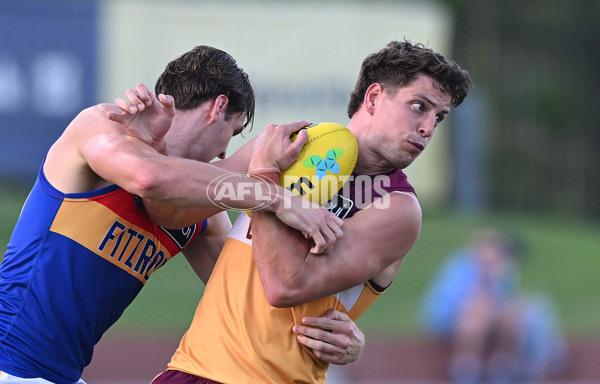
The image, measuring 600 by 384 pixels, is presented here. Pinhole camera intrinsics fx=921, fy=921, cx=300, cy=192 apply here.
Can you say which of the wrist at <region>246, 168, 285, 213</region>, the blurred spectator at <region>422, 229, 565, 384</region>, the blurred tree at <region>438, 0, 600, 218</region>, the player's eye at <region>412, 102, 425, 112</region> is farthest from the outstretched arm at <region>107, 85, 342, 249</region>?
the blurred tree at <region>438, 0, 600, 218</region>

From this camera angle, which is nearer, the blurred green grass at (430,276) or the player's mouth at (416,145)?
the player's mouth at (416,145)

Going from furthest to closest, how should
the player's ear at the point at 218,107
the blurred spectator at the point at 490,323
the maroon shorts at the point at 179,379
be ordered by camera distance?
the blurred spectator at the point at 490,323, the player's ear at the point at 218,107, the maroon shorts at the point at 179,379

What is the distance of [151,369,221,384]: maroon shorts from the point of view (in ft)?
11.1

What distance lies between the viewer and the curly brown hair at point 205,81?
12.1 ft

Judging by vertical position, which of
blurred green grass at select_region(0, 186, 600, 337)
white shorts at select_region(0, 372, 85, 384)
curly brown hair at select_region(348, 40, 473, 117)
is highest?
curly brown hair at select_region(348, 40, 473, 117)

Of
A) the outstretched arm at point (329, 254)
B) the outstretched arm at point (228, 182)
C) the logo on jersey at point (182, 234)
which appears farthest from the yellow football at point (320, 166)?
the logo on jersey at point (182, 234)

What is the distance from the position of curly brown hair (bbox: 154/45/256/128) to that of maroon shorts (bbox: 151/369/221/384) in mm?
1040

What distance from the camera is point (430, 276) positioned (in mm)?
14031

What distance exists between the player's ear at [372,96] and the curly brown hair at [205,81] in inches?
19.2

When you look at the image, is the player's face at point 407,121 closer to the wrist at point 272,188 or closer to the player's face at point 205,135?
the wrist at point 272,188

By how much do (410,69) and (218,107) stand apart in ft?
2.56

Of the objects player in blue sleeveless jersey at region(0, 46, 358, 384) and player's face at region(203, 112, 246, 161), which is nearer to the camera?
Answer: player in blue sleeveless jersey at region(0, 46, 358, 384)

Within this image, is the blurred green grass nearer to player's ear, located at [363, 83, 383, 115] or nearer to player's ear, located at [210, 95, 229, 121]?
player's ear, located at [210, 95, 229, 121]

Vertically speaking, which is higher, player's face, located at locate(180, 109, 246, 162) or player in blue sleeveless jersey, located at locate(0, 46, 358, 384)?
player's face, located at locate(180, 109, 246, 162)
